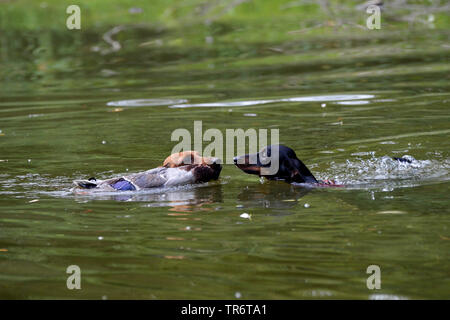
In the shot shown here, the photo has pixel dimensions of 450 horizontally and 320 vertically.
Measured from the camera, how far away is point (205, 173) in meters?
8.07

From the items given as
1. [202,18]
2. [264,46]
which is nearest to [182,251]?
[264,46]

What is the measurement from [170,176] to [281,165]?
1.21m

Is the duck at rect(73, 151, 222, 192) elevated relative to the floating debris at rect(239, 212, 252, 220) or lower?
elevated

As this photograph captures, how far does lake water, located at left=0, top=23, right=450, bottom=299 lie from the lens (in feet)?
18.0

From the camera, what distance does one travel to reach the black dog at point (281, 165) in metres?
8.03

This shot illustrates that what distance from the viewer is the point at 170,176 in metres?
7.93

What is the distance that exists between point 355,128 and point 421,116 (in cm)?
117

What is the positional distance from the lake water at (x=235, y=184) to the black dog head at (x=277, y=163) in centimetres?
19

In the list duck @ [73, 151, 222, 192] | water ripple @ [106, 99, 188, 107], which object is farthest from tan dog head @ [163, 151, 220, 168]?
water ripple @ [106, 99, 188, 107]
